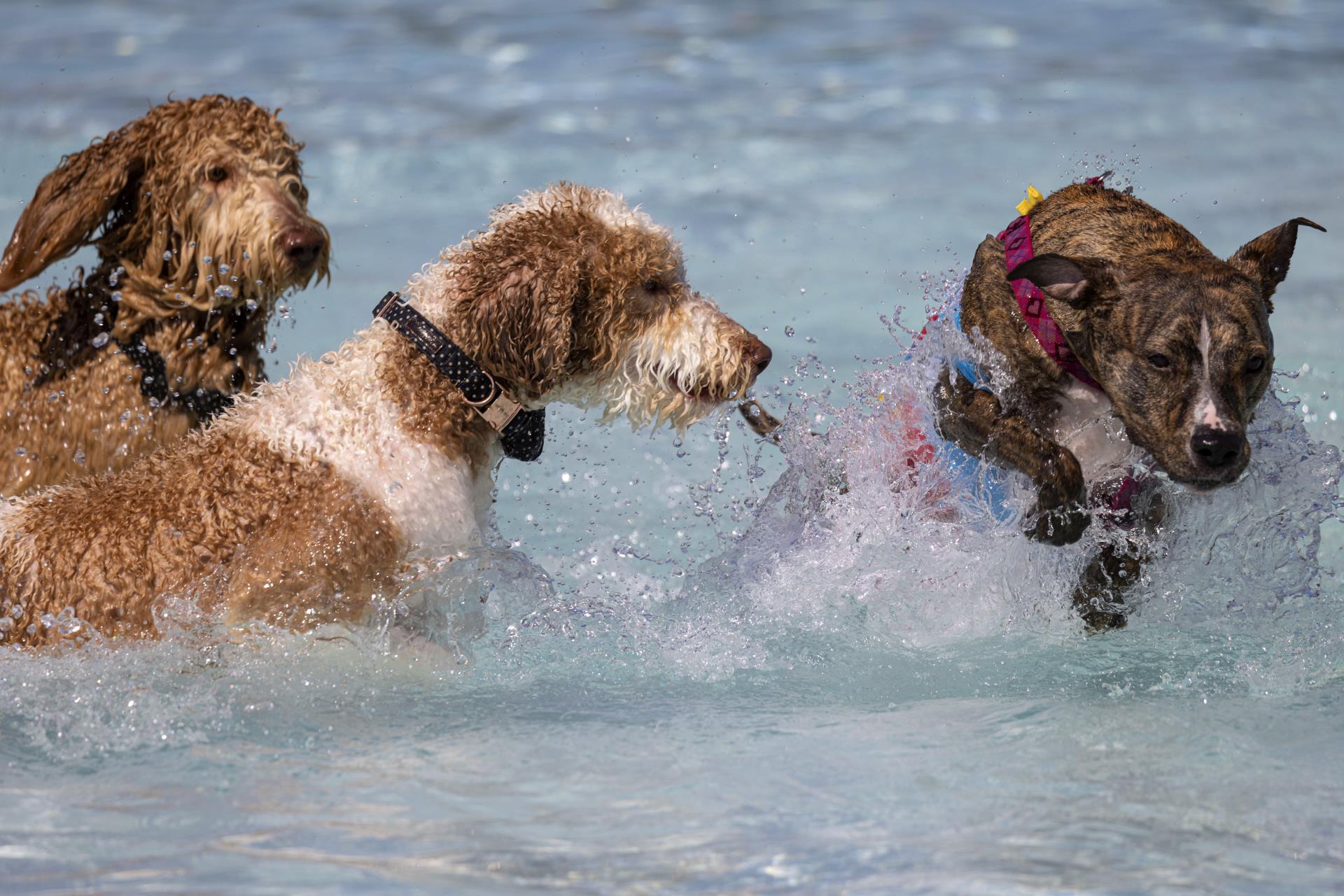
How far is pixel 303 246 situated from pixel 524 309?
3.19 ft

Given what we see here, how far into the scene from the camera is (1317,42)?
1278 centimetres

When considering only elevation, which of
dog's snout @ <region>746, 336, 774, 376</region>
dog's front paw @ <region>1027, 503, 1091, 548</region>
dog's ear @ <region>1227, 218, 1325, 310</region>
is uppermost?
dog's ear @ <region>1227, 218, 1325, 310</region>

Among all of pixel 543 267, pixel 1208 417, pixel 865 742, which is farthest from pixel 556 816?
pixel 1208 417

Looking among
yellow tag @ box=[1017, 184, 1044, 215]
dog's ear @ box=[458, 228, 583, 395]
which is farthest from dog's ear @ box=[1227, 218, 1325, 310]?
dog's ear @ box=[458, 228, 583, 395]

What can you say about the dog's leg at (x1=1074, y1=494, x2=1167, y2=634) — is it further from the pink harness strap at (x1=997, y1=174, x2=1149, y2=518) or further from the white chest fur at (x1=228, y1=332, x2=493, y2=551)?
the white chest fur at (x1=228, y1=332, x2=493, y2=551)

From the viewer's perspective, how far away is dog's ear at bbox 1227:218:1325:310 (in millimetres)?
4621

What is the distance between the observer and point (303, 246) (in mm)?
4785

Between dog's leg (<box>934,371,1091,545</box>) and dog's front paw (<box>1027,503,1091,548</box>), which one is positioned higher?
dog's leg (<box>934,371,1091,545</box>)

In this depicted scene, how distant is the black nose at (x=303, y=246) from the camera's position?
4.77 m

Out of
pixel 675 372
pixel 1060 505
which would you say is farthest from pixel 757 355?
pixel 1060 505

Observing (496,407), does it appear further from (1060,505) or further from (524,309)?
(1060,505)

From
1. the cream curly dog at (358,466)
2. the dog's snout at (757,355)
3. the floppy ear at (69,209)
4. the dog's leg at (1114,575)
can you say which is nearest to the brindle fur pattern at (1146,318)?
the dog's leg at (1114,575)

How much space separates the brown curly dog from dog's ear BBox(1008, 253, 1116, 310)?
2.20m

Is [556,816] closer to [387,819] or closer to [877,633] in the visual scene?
[387,819]
